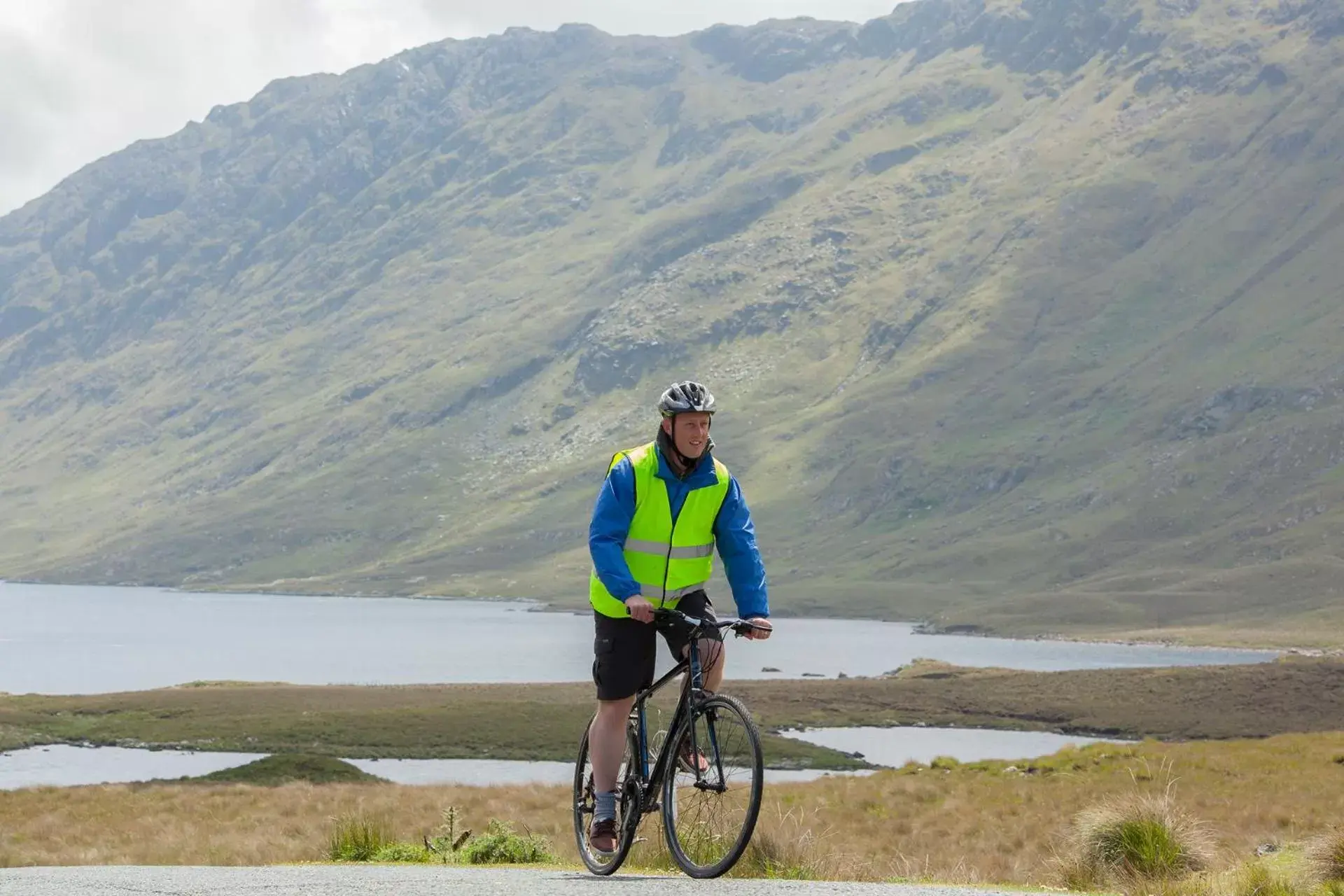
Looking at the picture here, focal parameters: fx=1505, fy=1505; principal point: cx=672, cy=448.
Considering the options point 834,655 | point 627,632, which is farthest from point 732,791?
point 834,655

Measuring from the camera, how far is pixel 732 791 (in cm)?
1079

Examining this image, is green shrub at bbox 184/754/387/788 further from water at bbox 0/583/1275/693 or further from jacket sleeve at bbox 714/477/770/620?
water at bbox 0/583/1275/693

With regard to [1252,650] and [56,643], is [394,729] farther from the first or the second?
[1252,650]

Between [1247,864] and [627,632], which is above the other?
[627,632]

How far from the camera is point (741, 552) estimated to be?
11.2 m

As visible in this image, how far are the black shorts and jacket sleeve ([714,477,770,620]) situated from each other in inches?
11.1

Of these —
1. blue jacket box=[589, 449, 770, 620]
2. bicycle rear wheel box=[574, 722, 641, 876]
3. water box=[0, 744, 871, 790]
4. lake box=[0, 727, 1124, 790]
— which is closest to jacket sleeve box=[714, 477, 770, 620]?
blue jacket box=[589, 449, 770, 620]

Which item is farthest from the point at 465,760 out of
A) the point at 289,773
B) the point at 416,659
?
the point at 416,659

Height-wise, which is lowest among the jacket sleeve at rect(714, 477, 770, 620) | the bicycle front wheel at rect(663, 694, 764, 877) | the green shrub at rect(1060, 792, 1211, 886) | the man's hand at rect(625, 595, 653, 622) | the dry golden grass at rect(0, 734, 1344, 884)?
the dry golden grass at rect(0, 734, 1344, 884)

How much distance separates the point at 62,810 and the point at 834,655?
136 m

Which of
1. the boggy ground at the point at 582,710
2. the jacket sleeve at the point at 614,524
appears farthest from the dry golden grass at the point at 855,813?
the boggy ground at the point at 582,710

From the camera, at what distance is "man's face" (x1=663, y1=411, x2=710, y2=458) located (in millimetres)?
10898

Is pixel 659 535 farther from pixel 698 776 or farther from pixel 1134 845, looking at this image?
pixel 1134 845

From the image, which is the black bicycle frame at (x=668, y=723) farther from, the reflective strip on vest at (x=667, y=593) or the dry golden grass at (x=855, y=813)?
the dry golden grass at (x=855, y=813)
